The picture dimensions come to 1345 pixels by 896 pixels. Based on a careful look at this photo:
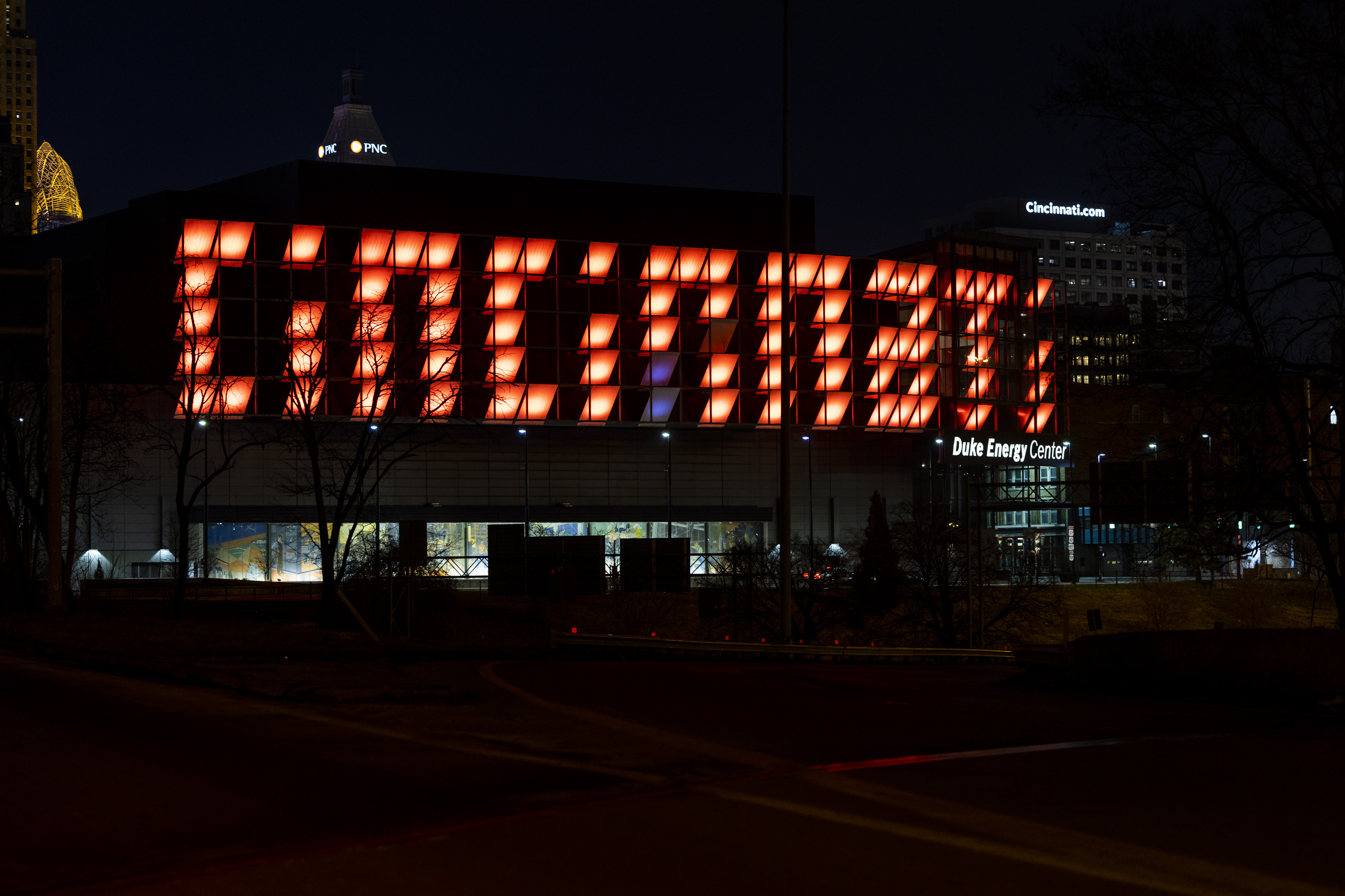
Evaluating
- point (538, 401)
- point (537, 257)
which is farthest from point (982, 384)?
point (537, 257)

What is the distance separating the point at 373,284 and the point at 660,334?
724 inches

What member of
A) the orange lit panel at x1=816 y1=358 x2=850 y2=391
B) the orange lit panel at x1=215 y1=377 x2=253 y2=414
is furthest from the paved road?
the orange lit panel at x1=816 y1=358 x2=850 y2=391

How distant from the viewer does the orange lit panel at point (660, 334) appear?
276 feet

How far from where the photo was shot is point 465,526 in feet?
273

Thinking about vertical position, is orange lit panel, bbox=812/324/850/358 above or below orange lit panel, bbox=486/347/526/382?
above

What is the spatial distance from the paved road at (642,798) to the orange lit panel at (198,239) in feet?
220

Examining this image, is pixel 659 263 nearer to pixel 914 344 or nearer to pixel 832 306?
pixel 832 306

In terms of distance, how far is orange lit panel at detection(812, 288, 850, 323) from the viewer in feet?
292

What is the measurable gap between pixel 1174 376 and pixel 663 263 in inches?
2569

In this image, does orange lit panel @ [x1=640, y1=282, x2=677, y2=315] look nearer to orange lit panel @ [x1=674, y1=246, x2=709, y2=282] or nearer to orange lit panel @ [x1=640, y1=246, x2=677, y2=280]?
orange lit panel @ [x1=640, y1=246, x2=677, y2=280]

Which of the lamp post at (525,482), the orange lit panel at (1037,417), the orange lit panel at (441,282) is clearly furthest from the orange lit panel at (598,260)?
the orange lit panel at (1037,417)

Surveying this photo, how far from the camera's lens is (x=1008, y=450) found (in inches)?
3807

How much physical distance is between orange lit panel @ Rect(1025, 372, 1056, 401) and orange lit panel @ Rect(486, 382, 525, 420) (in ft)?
133

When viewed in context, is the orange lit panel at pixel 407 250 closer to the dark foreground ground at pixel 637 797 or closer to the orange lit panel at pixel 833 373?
the orange lit panel at pixel 833 373
